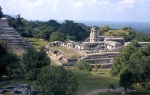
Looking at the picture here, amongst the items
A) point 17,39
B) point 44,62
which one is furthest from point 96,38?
point 44,62

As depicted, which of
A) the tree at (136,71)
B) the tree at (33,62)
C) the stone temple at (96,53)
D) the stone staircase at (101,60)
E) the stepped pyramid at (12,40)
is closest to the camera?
the tree at (136,71)

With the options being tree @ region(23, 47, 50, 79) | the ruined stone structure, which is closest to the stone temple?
the ruined stone structure

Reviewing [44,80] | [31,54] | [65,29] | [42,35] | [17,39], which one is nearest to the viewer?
[44,80]

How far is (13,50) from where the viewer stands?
5997 cm

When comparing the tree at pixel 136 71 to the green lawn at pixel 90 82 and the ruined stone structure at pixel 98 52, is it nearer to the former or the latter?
the green lawn at pixel 90 82

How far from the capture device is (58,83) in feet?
70.1

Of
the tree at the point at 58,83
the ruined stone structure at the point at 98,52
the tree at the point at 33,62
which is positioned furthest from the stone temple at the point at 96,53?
the tree at the point at 58,83

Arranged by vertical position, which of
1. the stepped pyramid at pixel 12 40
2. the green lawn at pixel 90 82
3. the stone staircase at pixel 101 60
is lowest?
the stone staircase at pixel 101 60

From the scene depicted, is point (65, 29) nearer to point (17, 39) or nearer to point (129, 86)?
point (17, 39)

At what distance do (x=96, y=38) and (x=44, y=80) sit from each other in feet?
188

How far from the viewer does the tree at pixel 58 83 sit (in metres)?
21.0

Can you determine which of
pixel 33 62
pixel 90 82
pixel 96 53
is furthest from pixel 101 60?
pixel 33 62

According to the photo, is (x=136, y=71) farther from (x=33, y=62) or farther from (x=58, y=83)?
(x=33, y=62)

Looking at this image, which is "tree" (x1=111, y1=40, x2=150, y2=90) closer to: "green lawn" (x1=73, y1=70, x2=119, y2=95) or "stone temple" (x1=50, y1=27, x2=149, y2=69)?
"green lawn" (x1=73, y1=70, x2=119, y2=95)
